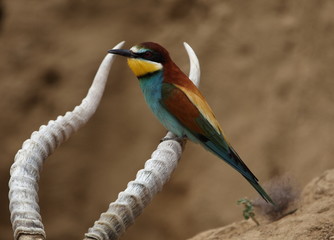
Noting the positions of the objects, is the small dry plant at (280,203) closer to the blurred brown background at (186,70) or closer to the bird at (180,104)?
the bird at (180,104)

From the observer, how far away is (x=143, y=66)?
10.4 ft

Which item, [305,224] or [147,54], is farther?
[305,224]

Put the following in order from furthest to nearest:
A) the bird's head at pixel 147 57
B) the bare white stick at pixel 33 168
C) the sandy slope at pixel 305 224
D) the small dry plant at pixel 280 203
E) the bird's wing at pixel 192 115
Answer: the small dry plant at pixel 280 203 → the sandy slope at pixel 305 224 → the bird's wing at pixel 192 115 → the bird's head at pixel 147 57 → the bare white stick at pixel 33 168

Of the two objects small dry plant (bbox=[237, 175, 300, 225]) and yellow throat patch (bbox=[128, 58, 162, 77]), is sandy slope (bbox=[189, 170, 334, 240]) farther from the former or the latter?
yellow throat patch (bbox=[128, 58, 162, 77])

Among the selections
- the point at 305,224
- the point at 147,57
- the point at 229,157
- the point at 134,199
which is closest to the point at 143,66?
the point at 147,57

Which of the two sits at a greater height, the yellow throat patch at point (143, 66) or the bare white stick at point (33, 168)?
the yellow throat patch at point (143, 66)

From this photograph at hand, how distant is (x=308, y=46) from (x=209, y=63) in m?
1.10

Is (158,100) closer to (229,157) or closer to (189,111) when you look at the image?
(189,111)

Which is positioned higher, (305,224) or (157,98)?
(157,98)

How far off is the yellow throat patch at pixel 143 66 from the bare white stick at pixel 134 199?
1.64ft

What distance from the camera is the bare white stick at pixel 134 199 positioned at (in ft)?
7.30

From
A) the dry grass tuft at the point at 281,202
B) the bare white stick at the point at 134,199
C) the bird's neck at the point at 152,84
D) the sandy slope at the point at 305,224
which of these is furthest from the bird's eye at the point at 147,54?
the dry grass tuft at the point at 281,202

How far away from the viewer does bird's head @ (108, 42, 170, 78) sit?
3098 mm

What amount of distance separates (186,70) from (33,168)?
4.50 meters
